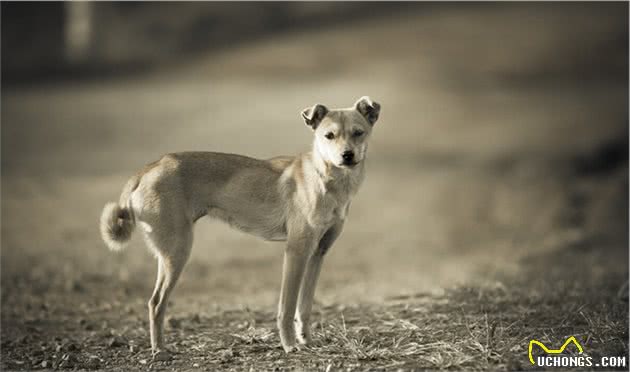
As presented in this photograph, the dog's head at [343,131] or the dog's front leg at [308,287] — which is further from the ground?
the dog's head at [343,131]

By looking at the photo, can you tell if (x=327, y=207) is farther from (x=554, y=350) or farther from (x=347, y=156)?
(x=554, y=350)

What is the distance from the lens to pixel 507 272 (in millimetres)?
10188

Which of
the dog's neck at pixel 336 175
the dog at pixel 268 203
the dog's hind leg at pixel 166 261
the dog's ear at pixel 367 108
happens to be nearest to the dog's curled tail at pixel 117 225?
the dog at pixel 268 203

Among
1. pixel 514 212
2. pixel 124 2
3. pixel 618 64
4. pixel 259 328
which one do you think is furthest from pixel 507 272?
pixel 124 2

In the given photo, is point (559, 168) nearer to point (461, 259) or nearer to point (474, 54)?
point (461, 259)

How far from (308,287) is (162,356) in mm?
1433

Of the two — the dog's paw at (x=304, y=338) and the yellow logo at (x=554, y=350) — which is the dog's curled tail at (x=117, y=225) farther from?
the yellow logo at (x=554, y=350)

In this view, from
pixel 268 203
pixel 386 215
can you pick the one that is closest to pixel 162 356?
pixel 268 203

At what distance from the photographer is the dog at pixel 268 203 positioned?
5863 millimetres

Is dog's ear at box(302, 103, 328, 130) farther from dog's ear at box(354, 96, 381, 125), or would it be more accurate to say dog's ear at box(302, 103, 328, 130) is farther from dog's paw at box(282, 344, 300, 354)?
dog's paw at box(282, 344, 300, 354)

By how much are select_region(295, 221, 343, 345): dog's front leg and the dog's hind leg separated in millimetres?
1112

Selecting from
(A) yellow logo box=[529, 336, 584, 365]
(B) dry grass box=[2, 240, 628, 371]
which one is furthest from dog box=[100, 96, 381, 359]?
(A) yellow logo box=[529, 336, 584, 365]

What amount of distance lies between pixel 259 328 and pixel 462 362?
2.38 meters

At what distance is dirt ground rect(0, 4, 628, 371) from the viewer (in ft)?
20.9
